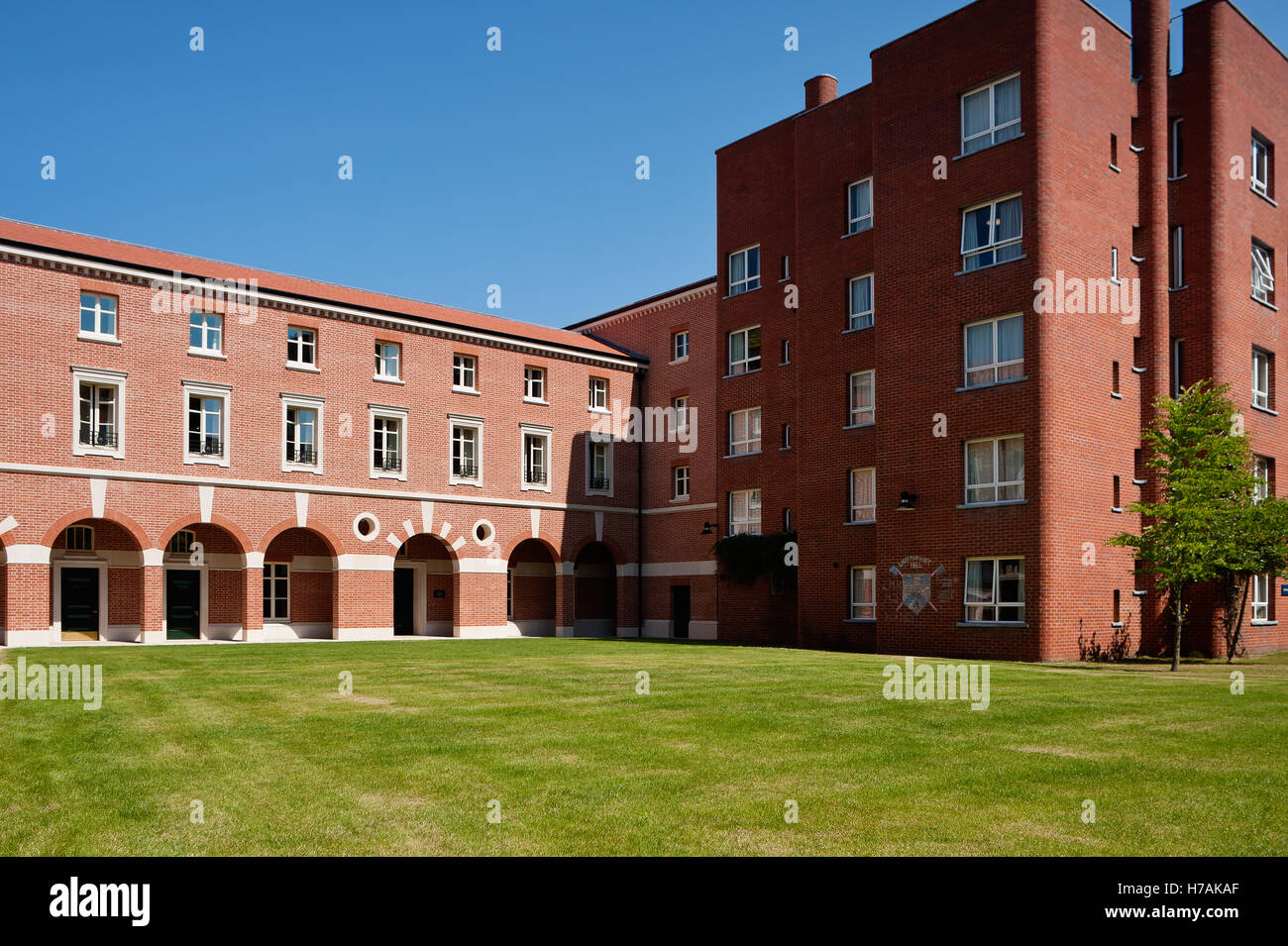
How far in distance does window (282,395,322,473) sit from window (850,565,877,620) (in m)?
19.5

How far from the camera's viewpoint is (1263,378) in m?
33.7

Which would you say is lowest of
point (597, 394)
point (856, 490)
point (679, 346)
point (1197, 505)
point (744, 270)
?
point (1197, 505)

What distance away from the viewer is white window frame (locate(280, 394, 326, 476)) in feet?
125

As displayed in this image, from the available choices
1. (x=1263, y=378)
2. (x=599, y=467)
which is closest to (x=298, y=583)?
(x=599, y=467)

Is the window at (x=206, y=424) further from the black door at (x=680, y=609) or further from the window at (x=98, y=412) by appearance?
the black door at (x=680, y=609)

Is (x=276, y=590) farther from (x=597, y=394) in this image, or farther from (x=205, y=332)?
(x=597, y=394)

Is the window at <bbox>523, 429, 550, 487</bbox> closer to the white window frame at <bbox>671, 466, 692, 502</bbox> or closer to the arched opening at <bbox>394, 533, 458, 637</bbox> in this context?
the arched opening at <bbox>394, 533, 458, 637</bbox>

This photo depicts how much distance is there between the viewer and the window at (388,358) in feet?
135

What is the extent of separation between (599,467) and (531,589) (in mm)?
6192

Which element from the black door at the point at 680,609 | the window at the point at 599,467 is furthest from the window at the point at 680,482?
the black door at the point at 680,609

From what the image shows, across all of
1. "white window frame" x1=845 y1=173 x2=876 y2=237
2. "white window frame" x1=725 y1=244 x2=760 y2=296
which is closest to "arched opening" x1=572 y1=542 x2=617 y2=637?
"white window frame" x1=725 y1=244 x2=760 y2=296

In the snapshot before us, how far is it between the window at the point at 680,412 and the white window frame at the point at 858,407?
13.6 m

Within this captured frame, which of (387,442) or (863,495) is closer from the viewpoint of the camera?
(863,495)
